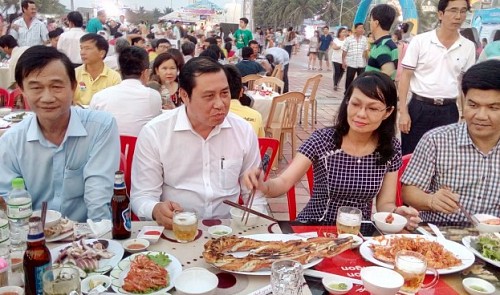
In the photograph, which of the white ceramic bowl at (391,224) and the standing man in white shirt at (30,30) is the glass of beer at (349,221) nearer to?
the white ceramic bowl at (391,224)

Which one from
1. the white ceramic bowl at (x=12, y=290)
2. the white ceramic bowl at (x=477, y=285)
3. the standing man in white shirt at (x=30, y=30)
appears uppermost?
the standing man in white shirt at (x=30, y=30)

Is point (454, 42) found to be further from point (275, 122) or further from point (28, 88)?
point (28, 88)

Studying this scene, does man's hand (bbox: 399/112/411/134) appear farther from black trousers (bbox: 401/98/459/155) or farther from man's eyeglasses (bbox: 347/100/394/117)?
man's eyeglasses (bbox: 347/100/394/117)

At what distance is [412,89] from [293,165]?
2256 mm

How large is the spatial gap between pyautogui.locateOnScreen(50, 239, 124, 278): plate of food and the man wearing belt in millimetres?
3183

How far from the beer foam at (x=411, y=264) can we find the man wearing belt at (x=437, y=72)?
9.15 ft

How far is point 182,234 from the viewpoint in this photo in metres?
1.70

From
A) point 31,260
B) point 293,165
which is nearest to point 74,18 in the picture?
point 293,165

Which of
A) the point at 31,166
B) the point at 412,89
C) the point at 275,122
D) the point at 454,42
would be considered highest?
the point at 454,42

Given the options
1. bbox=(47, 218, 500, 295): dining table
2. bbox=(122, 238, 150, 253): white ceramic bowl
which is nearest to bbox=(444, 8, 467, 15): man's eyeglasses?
bbox=(47, 218, 500, 295): dining table

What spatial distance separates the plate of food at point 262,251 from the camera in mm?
1469

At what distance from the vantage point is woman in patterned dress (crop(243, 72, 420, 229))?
2.32 meters

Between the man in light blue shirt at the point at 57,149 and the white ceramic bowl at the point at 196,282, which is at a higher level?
the man in light blue shirt at the point at 57,149

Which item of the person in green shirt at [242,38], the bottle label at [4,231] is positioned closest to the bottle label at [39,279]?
the bottle label at [4,231]
